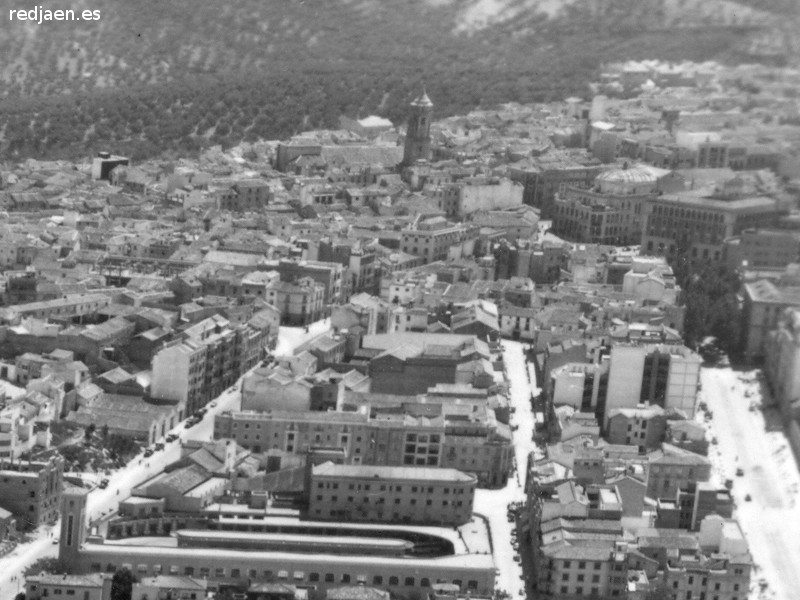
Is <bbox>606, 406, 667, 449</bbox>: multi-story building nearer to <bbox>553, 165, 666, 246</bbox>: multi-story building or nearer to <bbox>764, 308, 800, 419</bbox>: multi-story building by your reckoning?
<bbox>764, 308, 800, 419</bbox>: multi-story building

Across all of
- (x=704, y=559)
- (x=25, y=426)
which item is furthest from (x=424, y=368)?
(x=704, y=559)

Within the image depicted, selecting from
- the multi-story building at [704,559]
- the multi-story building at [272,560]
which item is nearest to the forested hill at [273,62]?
the multi-story building at [704,559]

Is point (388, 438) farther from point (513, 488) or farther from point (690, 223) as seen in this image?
point (690, 223)

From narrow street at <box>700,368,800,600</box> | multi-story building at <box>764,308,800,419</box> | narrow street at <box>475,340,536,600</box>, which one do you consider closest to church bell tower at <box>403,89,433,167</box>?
narrow street at <box>475,340,536,600</box>

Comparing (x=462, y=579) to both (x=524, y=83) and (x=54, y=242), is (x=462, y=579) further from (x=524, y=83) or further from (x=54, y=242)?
(x=524, y=83)

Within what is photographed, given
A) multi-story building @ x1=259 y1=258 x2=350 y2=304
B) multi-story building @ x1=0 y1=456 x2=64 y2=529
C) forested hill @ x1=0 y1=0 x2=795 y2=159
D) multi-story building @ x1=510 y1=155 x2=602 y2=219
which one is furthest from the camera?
forested hill @ x1=0 y1=0 x2=795 y2=159

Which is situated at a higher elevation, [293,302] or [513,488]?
[293,302]
